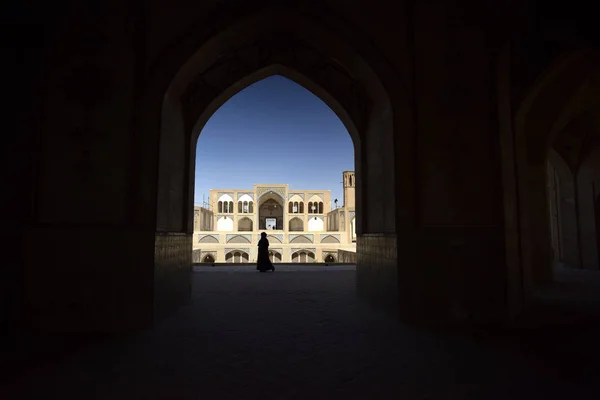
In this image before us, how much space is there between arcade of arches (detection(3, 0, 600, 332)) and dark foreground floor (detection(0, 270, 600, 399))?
53cm

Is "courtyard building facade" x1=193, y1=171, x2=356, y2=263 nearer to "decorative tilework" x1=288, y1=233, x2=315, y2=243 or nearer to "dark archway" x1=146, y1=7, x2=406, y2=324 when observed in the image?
"decorative tilework" x1=288, y1=233, x2=315, y2=243

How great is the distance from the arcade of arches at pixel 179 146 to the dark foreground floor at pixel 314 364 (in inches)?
20.9

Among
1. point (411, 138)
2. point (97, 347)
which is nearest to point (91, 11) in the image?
point (97, 347)

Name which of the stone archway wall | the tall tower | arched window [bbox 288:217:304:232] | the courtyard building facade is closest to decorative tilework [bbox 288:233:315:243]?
the courtyard building facade

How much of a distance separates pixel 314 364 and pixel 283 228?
87.3 feet

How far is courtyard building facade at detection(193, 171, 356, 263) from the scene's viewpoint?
2683 cm

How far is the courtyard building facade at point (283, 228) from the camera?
26.8 meters

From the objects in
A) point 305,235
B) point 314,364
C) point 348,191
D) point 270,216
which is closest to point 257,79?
point 314,364

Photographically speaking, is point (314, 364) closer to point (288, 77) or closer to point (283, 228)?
point (288, 77)

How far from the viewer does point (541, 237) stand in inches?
242

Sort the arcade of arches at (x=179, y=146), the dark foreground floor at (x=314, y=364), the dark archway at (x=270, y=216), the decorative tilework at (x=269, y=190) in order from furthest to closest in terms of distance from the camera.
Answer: the dark archway at (x=270, y=216) → the decorative tilework at (x=269, y=190) → the arcade of arches at (x=179, y=146) → the dark foreground floor at (x=314, y=364)

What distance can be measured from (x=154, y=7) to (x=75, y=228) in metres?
2.43

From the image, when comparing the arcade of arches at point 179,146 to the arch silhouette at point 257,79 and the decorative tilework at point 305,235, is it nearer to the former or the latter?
the arch silhouette at point 257,79

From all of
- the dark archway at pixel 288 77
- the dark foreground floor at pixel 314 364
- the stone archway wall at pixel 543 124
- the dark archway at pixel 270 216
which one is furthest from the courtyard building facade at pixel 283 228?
the dark foreground floor at pixel 314 364
